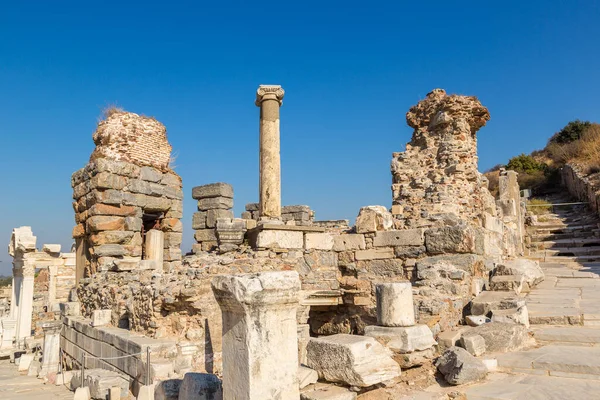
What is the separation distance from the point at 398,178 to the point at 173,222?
19.9 feet

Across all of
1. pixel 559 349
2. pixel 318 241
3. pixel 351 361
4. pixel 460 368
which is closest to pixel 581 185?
pixel 318 241

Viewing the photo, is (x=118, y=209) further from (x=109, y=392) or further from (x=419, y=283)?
(x=419, y=283)

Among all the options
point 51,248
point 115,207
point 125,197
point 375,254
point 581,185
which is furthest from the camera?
point 581,185

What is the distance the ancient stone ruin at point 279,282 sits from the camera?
3.58 m

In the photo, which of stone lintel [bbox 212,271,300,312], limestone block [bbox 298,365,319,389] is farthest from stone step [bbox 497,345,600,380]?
stone lintel [bbox 212,271,300,312]

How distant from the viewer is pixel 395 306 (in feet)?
15.5

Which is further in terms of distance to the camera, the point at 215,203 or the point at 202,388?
the point at 215,203

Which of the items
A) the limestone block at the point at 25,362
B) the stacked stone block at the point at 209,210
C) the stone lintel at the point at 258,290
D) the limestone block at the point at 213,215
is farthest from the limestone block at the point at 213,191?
the stone lintel at the point at 258,290

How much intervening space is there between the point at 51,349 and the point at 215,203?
18.1ft

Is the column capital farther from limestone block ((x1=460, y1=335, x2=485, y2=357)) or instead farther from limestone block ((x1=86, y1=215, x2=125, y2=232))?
limestone block ((x1=460, y1=335, x2=485, y2=357))

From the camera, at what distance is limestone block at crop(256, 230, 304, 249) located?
7.93 metres

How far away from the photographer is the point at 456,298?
19.7 feet

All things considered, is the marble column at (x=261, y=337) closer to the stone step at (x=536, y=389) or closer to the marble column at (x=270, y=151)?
the stone step at (x=536, y=389)

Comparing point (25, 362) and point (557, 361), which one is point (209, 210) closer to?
point (25, 362)
